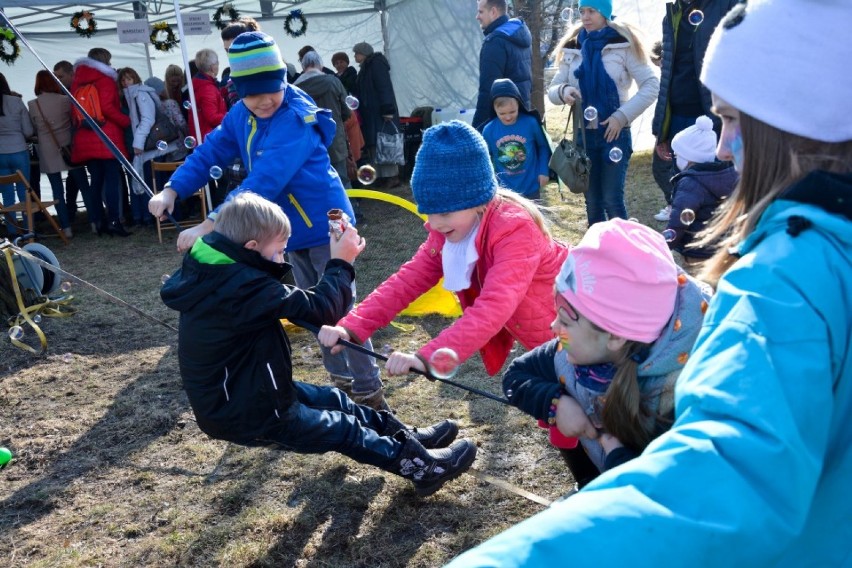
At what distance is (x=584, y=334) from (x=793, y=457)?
134 cm

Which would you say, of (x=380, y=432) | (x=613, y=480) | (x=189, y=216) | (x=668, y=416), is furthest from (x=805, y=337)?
(x=189, y=216)

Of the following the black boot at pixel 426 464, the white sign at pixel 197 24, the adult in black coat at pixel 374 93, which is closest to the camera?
the black boot at pixel 426 464

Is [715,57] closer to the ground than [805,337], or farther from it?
farther from it

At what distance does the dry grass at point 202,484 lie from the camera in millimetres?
3455

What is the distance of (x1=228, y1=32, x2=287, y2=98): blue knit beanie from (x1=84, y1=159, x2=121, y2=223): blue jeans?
749cm

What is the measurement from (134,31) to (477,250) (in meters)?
9.15

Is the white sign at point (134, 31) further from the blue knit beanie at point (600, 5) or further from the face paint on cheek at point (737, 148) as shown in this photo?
the face paint on cheek at point (737, 148)

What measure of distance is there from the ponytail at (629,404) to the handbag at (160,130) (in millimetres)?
9382

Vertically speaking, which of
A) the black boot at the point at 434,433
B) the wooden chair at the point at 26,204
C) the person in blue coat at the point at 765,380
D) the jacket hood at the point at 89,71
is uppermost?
the jacket hood at the point at 89,71

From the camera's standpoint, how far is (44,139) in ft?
35.6

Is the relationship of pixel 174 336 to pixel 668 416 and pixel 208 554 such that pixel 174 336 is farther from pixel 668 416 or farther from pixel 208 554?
pixel 668 416

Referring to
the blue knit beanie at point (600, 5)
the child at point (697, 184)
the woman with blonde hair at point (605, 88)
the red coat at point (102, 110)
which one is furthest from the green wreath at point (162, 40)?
the child at point (697, 184)

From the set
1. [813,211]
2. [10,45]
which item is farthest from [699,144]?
[10,45]

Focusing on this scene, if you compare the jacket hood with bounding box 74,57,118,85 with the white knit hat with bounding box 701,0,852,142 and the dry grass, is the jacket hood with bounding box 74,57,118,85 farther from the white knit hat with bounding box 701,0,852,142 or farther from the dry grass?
the white knit hat with bounding box 701,0,852,142
